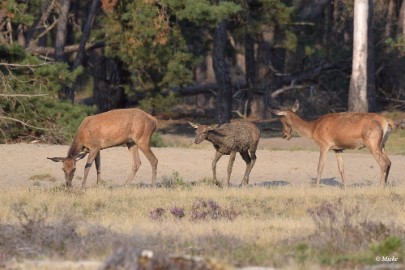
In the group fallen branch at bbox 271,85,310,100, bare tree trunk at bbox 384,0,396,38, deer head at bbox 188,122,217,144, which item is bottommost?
fallen branch at bbox 271,85,310,100

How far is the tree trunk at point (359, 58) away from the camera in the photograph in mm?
35844

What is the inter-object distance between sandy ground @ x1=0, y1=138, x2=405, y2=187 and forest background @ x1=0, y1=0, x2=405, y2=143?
238 centimetres

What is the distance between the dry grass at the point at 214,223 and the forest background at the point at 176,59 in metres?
9.74

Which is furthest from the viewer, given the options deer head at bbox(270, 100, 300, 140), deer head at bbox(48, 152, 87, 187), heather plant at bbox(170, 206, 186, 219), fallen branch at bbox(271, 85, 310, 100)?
fallen branch at bbox(271, 85, 310, 100)

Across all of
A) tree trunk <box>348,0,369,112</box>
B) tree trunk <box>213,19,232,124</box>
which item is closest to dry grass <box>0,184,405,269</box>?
tree trunk <box>348,0,369,112</box>

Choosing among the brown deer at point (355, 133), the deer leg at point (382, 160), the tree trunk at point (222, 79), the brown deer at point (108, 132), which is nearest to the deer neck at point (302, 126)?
the brown deer at point (355, 133)

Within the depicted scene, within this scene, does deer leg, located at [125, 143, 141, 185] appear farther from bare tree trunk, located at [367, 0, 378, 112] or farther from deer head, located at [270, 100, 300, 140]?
bare tree trunk, located at [367, 0, 378, 112]

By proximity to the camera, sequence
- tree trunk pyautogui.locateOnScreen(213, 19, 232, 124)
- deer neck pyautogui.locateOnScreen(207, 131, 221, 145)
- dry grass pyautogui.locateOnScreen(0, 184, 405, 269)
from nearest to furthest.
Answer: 1. dry grass pyautogui.locateOnScreen(0, 184, 405, 269)
2. deer neck pyautogui.locateOnScreen(207, 131, 221, 145)
3. tree trunk pyautogui.locateOnScreen(213, 19, 232, 124)

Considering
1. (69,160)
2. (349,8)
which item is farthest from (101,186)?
(349,8)

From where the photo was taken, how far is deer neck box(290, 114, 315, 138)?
22.4 metres

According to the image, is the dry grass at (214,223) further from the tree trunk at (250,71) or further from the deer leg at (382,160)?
the tree trunk at (250,71)

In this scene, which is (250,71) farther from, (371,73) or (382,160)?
(382,160)

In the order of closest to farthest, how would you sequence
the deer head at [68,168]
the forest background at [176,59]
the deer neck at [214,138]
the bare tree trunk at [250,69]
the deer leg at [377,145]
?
the deer head at [68,168] < the deer leg at [377,145] < the deer neck at [214,138] < the forest background at [176,59] < the bare tree trunk at [250,69]

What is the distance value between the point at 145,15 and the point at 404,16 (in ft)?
47.4
